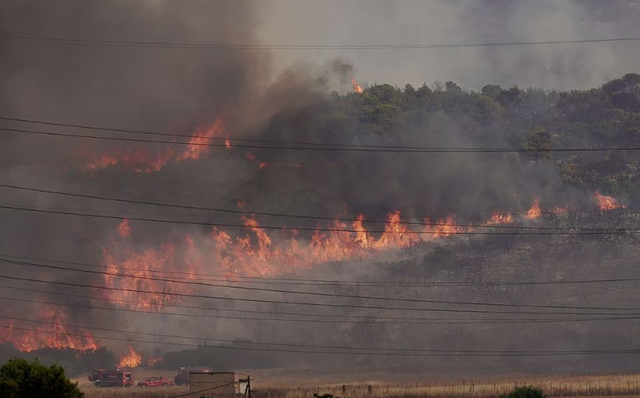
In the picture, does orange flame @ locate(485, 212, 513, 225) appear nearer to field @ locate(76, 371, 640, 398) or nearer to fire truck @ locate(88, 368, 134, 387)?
field @ locate(76, 371, 640, 398)

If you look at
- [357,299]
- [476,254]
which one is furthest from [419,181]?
[357,299]

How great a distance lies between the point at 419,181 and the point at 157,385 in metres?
Answer: 82.2

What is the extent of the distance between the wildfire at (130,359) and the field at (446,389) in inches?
641

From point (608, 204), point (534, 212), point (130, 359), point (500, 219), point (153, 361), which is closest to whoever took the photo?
point (130, 359)

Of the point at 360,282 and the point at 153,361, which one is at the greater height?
the point at 360,282

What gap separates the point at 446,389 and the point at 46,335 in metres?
60.5

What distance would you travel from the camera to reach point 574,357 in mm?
145375

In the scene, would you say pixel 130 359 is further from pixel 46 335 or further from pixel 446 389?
pixel 446 389

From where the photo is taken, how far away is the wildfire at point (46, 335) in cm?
13600

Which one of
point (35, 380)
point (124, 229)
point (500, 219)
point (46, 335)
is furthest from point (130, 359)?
point (35, 380)

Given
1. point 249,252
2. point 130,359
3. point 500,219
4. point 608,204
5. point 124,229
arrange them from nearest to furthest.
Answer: point 130,359 < point 124,229 < point 249,252 < point 500,219 < point 608,204

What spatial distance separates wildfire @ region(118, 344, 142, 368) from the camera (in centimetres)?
13962

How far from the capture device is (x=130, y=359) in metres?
141

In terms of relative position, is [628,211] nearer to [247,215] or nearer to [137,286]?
[247,215]
